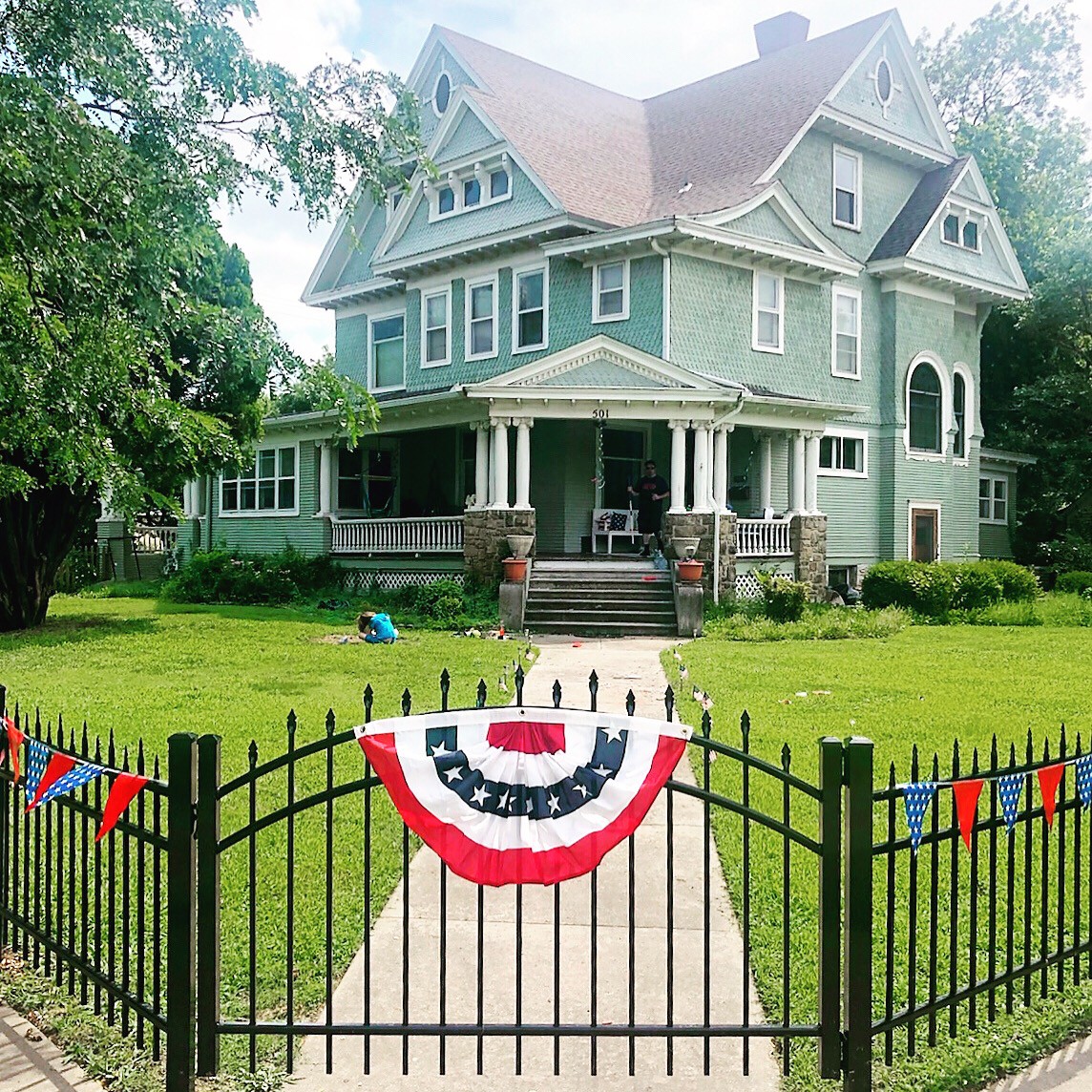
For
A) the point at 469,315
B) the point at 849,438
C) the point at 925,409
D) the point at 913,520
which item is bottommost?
the point at 913,520

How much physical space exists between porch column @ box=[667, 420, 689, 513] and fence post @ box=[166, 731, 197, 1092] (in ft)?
53.3

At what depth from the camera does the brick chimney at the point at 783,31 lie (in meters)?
29.3

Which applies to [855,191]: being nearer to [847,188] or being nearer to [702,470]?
[847,188]

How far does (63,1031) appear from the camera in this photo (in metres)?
4.25

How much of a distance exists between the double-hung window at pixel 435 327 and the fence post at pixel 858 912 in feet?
74.3

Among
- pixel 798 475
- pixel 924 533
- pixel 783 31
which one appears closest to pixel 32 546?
pixel 798 475

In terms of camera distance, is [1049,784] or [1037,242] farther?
[1037,242]

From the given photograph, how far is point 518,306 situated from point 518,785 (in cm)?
2091

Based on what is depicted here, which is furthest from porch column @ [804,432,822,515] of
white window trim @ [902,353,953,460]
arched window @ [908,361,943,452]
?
arched window @ [908,361,943,452]

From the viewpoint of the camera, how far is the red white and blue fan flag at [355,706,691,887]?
388 cm

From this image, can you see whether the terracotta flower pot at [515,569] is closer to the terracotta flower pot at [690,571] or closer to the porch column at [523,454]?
the porch column at [523,454]

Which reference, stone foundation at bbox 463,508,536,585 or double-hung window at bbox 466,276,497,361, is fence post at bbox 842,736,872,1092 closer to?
stone foundation at bbox 463,508,536,585

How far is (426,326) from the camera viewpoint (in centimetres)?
2616

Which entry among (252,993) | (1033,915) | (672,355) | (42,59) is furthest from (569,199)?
(252,993)
